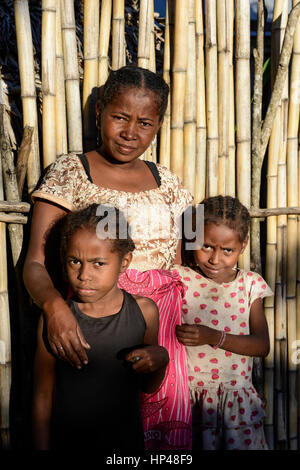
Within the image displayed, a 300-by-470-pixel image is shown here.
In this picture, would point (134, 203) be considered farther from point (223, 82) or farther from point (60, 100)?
point (223, 82)

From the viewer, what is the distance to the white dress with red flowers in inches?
76.8

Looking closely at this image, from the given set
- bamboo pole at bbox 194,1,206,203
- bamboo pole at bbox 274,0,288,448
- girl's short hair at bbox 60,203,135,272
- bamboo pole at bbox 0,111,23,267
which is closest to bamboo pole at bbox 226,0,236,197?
bamboo pole at bbox 194,1,206,203

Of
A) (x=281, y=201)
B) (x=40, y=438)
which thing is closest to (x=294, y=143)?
(x=281, y=201)

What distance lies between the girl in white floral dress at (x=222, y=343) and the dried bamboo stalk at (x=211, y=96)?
43 cm

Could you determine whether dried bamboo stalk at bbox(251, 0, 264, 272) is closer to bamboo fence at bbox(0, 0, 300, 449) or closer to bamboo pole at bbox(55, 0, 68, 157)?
bamboo fence at bbox(0, 0, 300, 449)

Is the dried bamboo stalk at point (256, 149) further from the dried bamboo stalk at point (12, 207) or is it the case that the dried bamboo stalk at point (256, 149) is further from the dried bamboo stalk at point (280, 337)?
the dried bamboo stalk at point (12, 207)

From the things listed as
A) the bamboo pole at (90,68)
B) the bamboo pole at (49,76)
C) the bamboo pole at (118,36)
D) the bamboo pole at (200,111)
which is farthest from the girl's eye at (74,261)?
the bamboo pole at (118,36)

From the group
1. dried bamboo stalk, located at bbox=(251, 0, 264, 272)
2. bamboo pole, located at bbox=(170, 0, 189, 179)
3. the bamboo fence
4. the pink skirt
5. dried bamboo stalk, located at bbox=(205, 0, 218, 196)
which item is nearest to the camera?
the pink skirt

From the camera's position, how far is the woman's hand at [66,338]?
1580 millimetres

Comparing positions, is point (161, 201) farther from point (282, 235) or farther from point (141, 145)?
point (282, 235)

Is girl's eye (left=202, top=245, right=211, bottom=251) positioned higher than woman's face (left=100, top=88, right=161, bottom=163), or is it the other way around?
woman's face (left=100, top=88, right=161, bottom=163)

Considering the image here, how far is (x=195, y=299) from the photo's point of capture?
6.53 feet

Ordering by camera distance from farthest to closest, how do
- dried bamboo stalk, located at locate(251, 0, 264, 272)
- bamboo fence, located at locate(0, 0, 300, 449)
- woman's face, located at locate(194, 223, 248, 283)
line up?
dried bamboo stalk, located at locate(251, 0, 264, 272) → bamboo fence, located at locate(0, 0, 300, 449) → woman's face, located at locate(194, 223, 248, 283)
